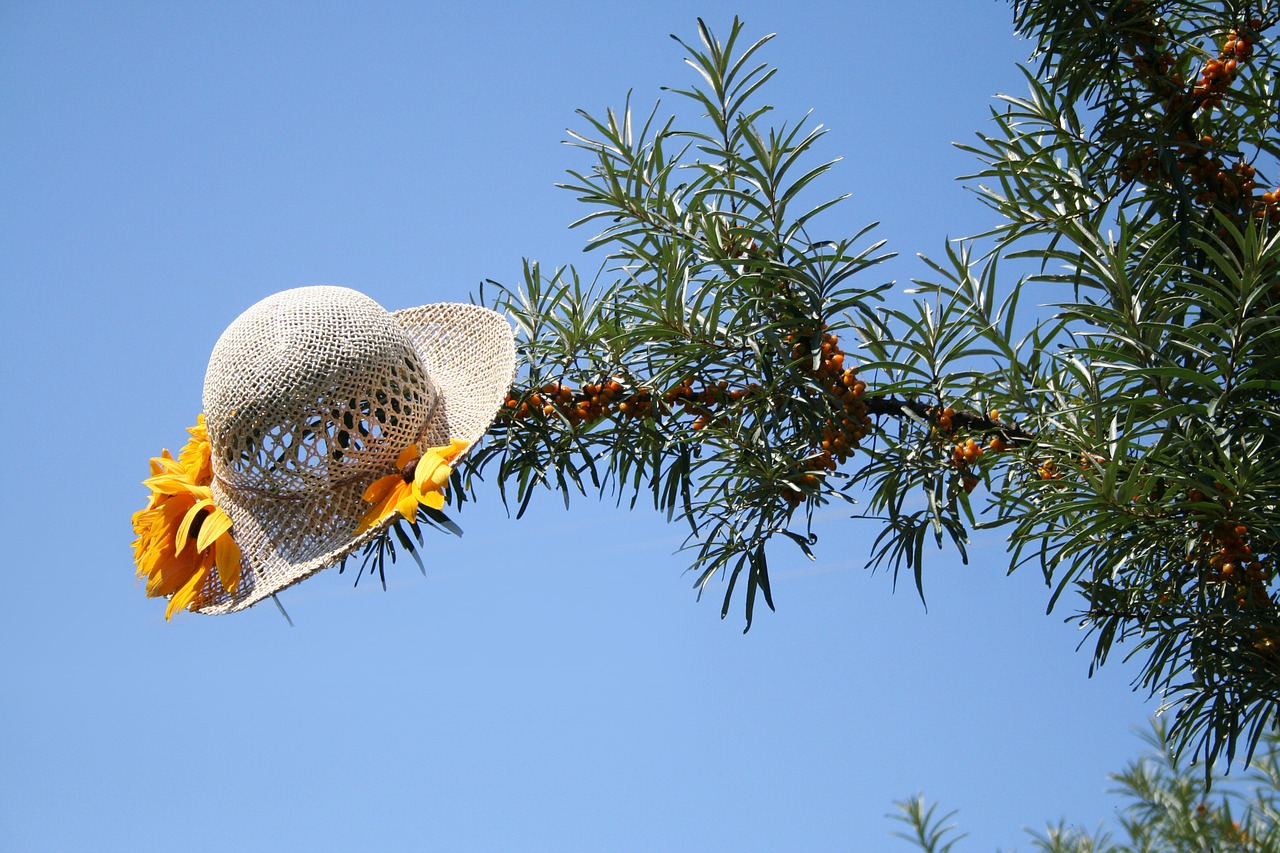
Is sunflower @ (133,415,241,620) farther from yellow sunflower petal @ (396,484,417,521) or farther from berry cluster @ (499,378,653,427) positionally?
berry cluster @ (499,378,653,427)

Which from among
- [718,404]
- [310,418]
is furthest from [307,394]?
[718,404]

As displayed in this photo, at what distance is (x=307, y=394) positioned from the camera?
1.73m

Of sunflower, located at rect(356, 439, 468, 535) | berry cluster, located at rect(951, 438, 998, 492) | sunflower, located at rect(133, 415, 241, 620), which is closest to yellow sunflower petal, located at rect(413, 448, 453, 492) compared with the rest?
sunflower, located at rect(356, 439, 468, 535)

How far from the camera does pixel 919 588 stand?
68.1 inches

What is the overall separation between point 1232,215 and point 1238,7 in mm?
371

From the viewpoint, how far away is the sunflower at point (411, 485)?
168 cm

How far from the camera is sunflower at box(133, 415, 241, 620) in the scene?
180 centimetres

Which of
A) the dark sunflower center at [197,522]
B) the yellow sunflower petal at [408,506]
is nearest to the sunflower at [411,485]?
the yellow sunflower petal at [408,506]

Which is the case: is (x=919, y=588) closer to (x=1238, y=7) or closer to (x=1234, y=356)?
(x=1234, y=356)

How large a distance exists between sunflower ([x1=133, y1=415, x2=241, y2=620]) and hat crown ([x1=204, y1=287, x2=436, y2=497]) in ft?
0.24

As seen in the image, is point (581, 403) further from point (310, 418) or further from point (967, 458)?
point (967, 458)

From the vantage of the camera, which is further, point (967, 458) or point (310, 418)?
point (310, 418)

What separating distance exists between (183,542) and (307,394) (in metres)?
0.32

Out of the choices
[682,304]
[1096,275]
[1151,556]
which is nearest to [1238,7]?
[1096,275]
